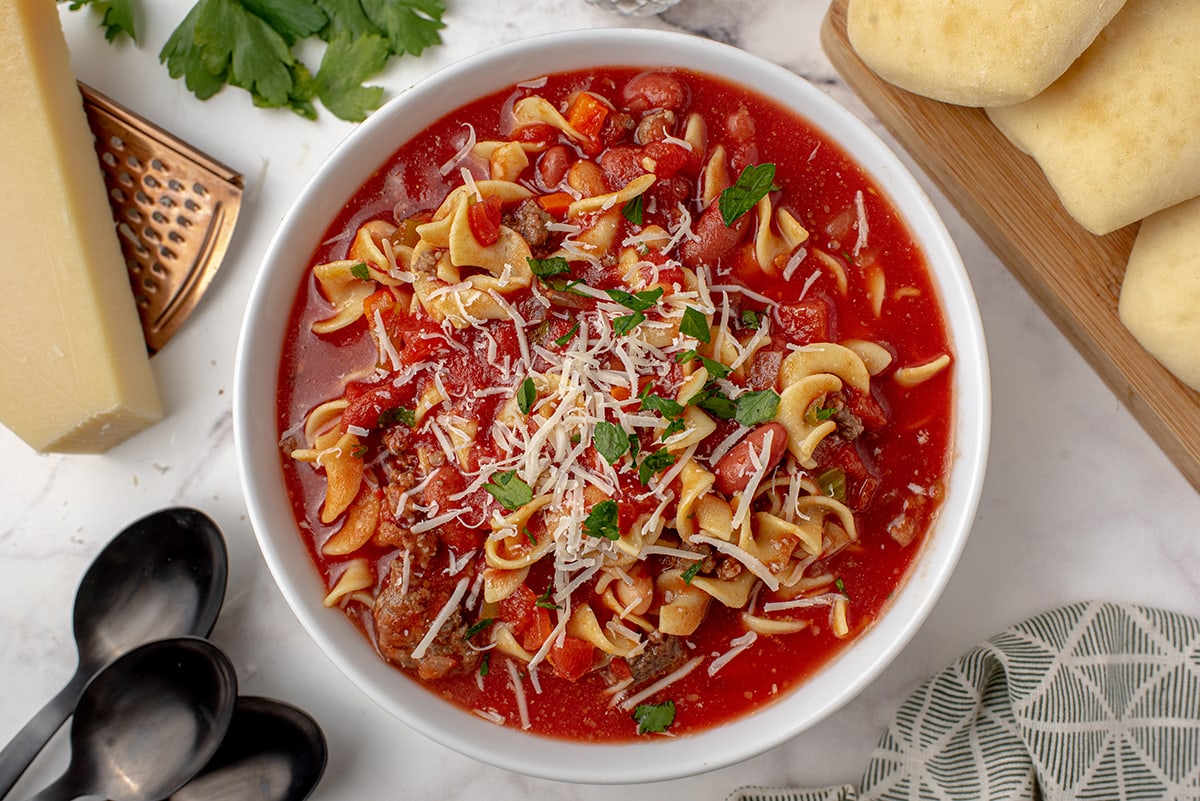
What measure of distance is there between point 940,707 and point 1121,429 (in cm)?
178

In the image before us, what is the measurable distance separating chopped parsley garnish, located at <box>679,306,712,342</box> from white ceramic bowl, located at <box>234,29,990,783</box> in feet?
3.79

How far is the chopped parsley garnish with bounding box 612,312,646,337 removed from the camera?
420cm

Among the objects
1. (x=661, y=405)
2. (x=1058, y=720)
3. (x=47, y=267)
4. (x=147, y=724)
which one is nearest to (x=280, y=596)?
(x=147, y=724)

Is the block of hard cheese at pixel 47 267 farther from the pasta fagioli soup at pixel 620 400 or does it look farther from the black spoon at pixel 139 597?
the pasta fagioli soup at pixel 620 400

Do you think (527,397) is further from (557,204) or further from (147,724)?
(147,724)

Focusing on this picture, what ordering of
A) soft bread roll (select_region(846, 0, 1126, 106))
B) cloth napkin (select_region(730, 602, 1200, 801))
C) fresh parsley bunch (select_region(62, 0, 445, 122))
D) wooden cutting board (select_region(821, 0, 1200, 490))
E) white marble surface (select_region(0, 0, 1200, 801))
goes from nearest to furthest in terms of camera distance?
soft bread roll (select_region(846, 0, 1126, 106))
wooden cutting board (select_region(821, 0, 1200, 490))
cloth napkin (select_region(730, 602, 1200, 801))
fresh parsley bunch (select_region(62, 0, 445, 122))
white marble surface (select_region(0, 0, 1200, 801))

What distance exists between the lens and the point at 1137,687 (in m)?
5.16

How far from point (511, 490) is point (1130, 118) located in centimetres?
318

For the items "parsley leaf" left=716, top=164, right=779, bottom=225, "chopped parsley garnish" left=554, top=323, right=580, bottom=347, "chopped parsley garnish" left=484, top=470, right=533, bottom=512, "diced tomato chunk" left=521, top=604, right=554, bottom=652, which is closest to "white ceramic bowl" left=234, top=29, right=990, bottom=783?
"parsley leaf" left=716, top=164, right=779, bottom=225

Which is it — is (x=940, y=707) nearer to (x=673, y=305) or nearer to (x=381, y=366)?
(x=673, y=305)

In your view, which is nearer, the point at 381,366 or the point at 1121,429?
the point at 381,366

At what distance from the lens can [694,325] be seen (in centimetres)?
422

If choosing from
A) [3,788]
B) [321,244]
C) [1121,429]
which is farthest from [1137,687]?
[3,788]

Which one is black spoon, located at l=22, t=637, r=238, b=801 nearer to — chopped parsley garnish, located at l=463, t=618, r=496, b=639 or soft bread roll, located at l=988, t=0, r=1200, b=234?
chopped parsley garnish, located at l=463, t=618, r=496, b=639
